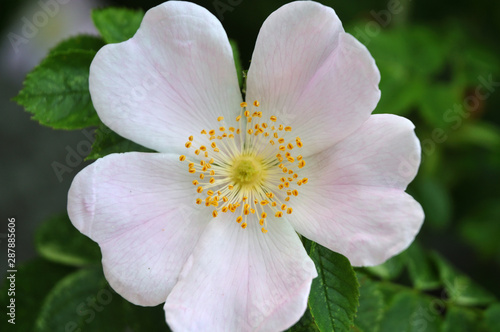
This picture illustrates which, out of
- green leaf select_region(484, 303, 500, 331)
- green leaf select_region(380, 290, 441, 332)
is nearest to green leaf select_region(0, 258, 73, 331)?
green leaf select_region(380, 290, 441, 332)

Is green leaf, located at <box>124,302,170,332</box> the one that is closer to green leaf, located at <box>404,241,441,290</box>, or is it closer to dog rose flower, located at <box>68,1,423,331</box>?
dog rose flower, located at <box>68,1,423,331</box>

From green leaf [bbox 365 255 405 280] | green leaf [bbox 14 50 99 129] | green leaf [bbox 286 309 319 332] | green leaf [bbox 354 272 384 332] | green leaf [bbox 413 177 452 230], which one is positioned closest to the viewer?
green leaf [bbox 286 309 319 332]

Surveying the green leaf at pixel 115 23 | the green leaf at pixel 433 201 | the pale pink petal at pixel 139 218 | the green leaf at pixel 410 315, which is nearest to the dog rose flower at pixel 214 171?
the pale pink petal at pixel 139 218

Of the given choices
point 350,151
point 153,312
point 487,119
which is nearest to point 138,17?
point 350,151

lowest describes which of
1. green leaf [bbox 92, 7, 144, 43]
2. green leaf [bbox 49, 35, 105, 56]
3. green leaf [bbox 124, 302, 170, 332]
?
green leaf [bbox 124, 302, 170, 332]

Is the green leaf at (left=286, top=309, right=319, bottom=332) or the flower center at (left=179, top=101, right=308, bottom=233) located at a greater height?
the flower center at (left=179, top=101, right=308, bottom=233)

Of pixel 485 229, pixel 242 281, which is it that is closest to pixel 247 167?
pixel 242 281

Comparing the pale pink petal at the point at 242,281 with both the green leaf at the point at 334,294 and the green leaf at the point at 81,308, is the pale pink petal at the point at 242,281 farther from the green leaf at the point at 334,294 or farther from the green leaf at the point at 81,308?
the green leaf at the point at 81,308
